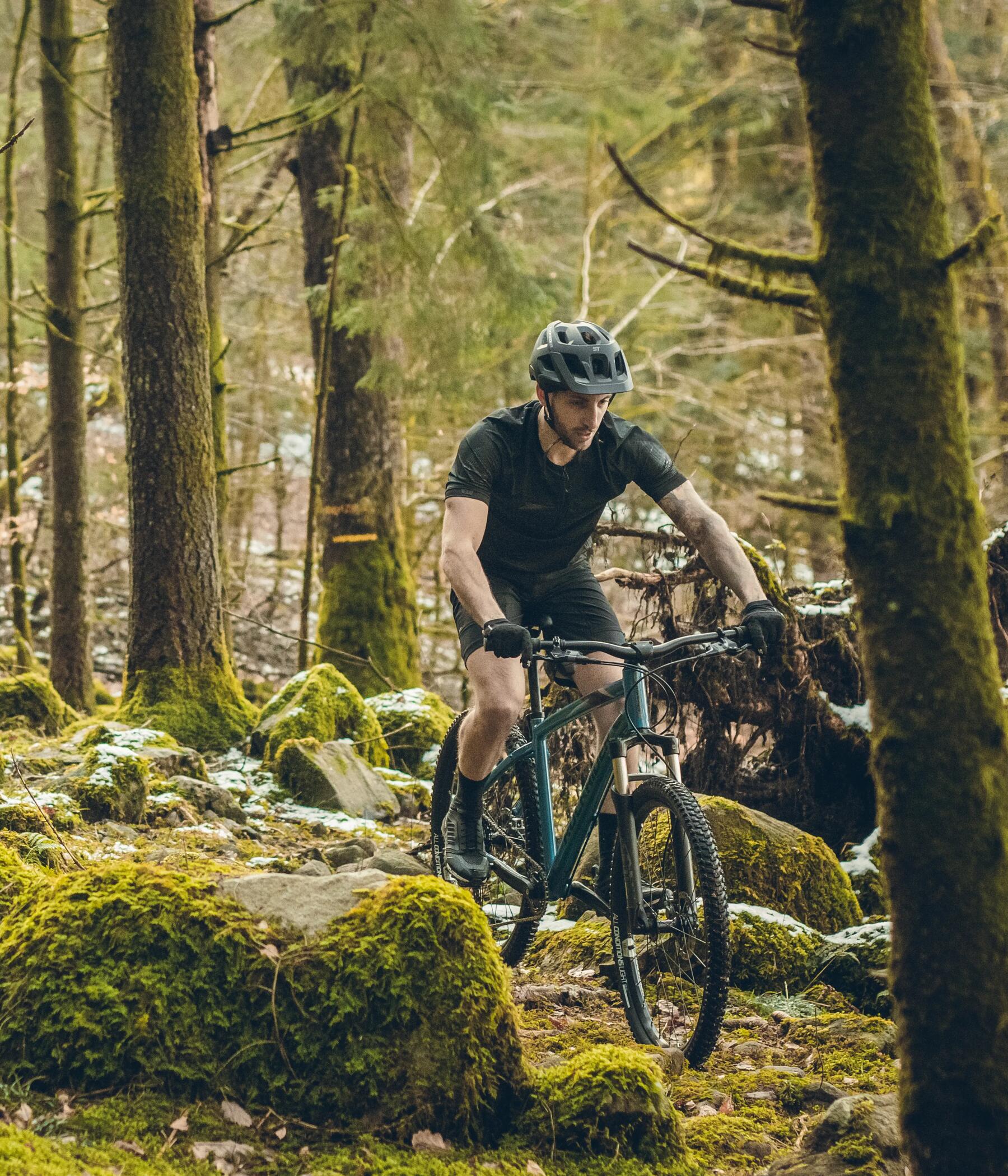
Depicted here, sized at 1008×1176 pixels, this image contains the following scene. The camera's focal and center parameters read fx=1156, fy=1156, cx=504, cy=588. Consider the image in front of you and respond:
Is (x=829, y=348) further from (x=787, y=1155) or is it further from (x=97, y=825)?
(x=97, y=825)

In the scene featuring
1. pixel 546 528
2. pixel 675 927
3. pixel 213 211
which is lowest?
pixel 675 927

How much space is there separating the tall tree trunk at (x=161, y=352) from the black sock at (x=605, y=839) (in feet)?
14.1

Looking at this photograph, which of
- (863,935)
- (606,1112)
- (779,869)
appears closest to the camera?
(606,1112)

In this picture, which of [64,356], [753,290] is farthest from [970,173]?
[753,290]

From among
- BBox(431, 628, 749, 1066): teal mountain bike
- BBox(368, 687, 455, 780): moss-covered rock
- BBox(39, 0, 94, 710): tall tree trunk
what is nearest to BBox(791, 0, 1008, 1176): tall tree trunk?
BBox(431, 628, 749, 1066): teal mountain bike

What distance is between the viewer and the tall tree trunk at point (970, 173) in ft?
54.1

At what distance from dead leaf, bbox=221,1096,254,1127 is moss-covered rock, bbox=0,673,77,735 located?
632 cm

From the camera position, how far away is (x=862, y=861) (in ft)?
22.2

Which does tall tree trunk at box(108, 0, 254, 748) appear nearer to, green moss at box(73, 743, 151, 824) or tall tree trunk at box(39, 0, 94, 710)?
green moss at box(73, 743, 151, 824)

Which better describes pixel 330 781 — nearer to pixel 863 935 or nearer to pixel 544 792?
pixel 544 792

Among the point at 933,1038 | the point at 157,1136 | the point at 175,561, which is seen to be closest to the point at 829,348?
the point at 933,1038

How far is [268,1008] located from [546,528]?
2.37 metres

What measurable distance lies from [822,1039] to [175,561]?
5592 mm

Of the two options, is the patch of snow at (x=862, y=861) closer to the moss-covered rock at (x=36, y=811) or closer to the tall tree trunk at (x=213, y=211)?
the moss-covered rock at (x=36, y=811)
